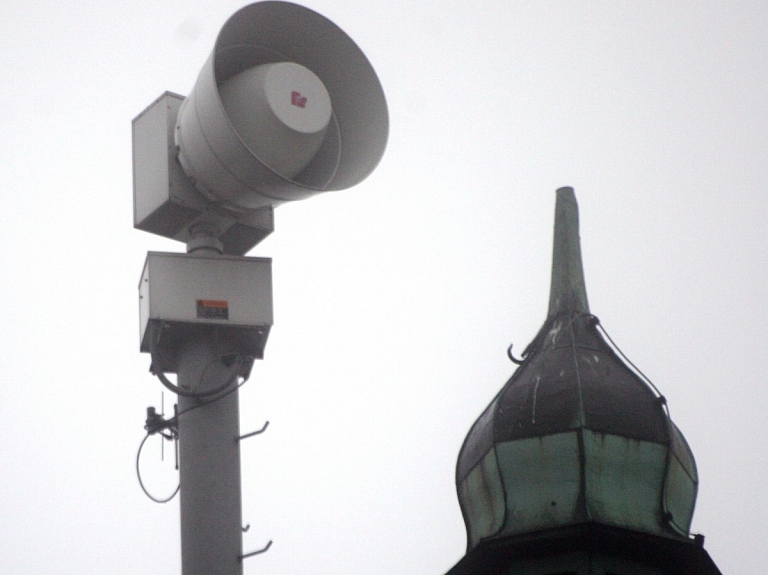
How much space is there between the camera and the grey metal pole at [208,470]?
9.98 meters

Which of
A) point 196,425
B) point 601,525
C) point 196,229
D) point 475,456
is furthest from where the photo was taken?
point 475,456

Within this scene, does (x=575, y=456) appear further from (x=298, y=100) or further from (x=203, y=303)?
(x=298, y=100)

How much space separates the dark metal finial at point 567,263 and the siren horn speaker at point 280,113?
5.76 metres

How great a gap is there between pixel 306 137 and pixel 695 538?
6246 millimetres

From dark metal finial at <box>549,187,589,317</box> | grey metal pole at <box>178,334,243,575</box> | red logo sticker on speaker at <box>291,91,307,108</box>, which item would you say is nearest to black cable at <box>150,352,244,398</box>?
grey metal pole at <box>178,334,243,575</box>

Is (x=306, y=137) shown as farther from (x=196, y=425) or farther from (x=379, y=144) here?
(x=196, y=425)

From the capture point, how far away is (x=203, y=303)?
10656 mm

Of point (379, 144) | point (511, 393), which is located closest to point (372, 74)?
point (379, 144)

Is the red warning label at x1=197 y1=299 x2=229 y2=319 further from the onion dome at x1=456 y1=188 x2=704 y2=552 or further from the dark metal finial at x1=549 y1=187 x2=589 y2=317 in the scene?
the dark metal finial at x1=549 y1=187 x2=589 y2=317

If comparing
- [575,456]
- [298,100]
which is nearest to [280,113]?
[298,100]

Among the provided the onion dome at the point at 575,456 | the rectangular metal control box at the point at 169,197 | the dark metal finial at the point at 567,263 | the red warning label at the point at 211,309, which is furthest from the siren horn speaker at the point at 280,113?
the dark metal finial at the point at 567,263

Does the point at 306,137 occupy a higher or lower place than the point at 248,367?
higher

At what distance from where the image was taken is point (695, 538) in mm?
13648

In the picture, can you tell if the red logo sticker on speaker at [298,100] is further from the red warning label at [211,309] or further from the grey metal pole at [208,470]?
the grey metal pole at [208,470]
